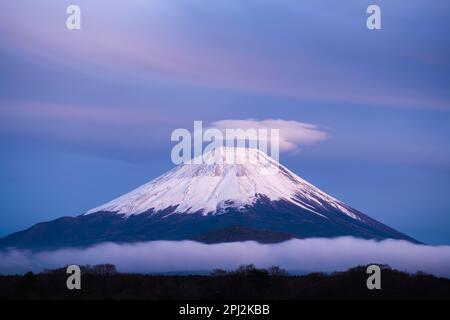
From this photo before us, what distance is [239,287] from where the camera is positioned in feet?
250

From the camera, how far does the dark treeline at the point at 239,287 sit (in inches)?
2837

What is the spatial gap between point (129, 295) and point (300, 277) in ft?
61.1

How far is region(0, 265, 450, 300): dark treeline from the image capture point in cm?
7206
